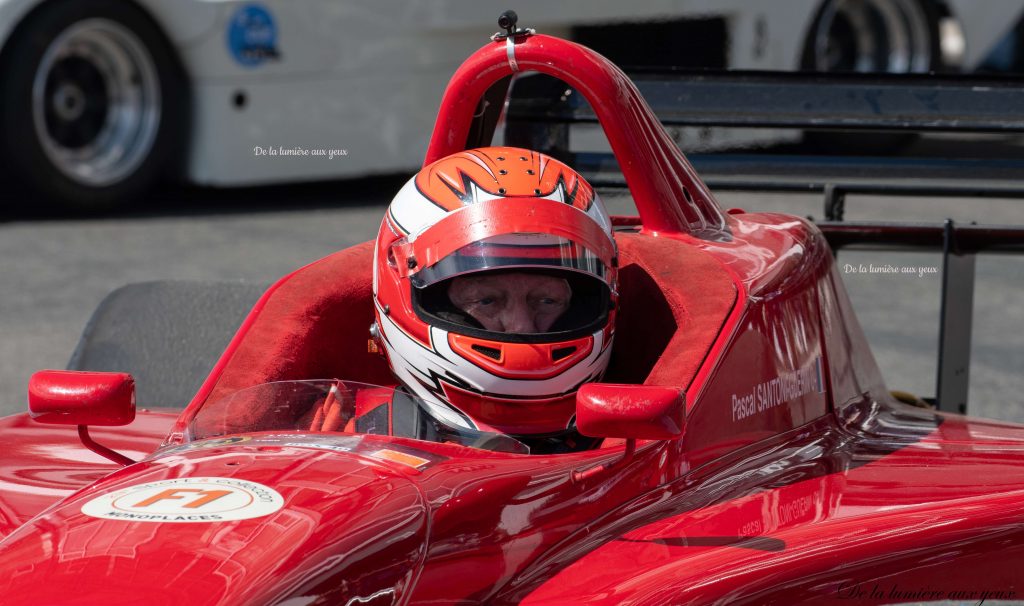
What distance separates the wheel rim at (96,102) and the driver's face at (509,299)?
18.3 ft

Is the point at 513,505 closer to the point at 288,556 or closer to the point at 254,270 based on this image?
the point at 288,556

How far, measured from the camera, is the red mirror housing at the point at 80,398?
2.43 m

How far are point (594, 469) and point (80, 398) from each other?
2.89 ft

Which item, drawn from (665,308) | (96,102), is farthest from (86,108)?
(665,308)

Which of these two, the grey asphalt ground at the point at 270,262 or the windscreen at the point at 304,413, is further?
the grey asphalt ground at the point at 270,262

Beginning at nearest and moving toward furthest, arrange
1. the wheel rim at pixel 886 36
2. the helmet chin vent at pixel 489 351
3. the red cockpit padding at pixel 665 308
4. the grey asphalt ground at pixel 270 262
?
the helmet chin vent at pixel 489 351 → the red cockpit padding at pixel 665 308 → the grey asphalt ground at pixel 270 262 → the wheel rim at pixel 886 36

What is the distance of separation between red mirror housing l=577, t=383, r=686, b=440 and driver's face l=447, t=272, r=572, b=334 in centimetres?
43

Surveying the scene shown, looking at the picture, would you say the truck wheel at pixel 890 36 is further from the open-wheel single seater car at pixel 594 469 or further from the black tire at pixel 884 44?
the open-wheel single seater car at pixel 594 469

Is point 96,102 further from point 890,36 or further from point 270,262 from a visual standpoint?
point 890,36

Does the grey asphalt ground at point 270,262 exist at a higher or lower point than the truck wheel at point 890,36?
lower

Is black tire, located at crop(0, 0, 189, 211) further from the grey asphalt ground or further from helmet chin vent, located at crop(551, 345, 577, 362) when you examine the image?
helmet chin vent, located at crop(551, 345, 577, 362)

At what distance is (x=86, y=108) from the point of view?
25.7ft

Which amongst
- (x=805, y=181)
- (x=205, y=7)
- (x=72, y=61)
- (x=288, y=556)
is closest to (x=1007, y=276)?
(x=805, y=181)

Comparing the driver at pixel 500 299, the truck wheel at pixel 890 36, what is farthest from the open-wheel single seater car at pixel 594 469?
the truck wheel at pixel 890 36
